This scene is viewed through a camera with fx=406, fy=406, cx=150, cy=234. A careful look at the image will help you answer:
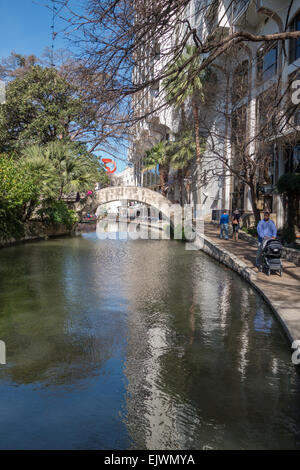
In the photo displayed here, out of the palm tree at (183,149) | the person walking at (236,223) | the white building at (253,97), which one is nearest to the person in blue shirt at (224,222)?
the person walking at (236,223)

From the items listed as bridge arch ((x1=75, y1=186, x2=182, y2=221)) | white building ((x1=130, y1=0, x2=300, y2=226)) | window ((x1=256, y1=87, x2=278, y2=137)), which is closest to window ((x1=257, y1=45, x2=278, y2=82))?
white building ((x1=130, y1=0, x2=300, y2=226))

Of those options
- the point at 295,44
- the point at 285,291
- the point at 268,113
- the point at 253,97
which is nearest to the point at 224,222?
the point at 253,97

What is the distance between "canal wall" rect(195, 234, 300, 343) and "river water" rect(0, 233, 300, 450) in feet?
0.74

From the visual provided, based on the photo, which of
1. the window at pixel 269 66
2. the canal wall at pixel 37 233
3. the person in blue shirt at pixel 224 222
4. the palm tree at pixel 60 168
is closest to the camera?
the person in blue shirt at pixel 224 222

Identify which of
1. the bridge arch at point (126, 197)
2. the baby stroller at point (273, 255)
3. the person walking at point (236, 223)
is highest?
the bridge arch at point (126, 197)

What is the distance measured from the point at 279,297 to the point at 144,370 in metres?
Result: 4.22

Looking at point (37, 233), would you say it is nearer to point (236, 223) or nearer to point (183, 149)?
point (183, 149)

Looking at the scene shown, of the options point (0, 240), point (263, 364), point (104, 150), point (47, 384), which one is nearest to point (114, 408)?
point (47, 384)

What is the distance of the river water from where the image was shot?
157 inches

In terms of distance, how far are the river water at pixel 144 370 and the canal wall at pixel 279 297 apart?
23 centimetres

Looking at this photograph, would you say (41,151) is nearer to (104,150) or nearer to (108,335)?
(104,150)

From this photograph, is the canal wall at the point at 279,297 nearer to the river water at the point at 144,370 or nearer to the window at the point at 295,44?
the river water at the point at 144,370

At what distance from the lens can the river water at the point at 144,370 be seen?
13.1 ft

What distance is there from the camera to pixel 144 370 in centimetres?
549
